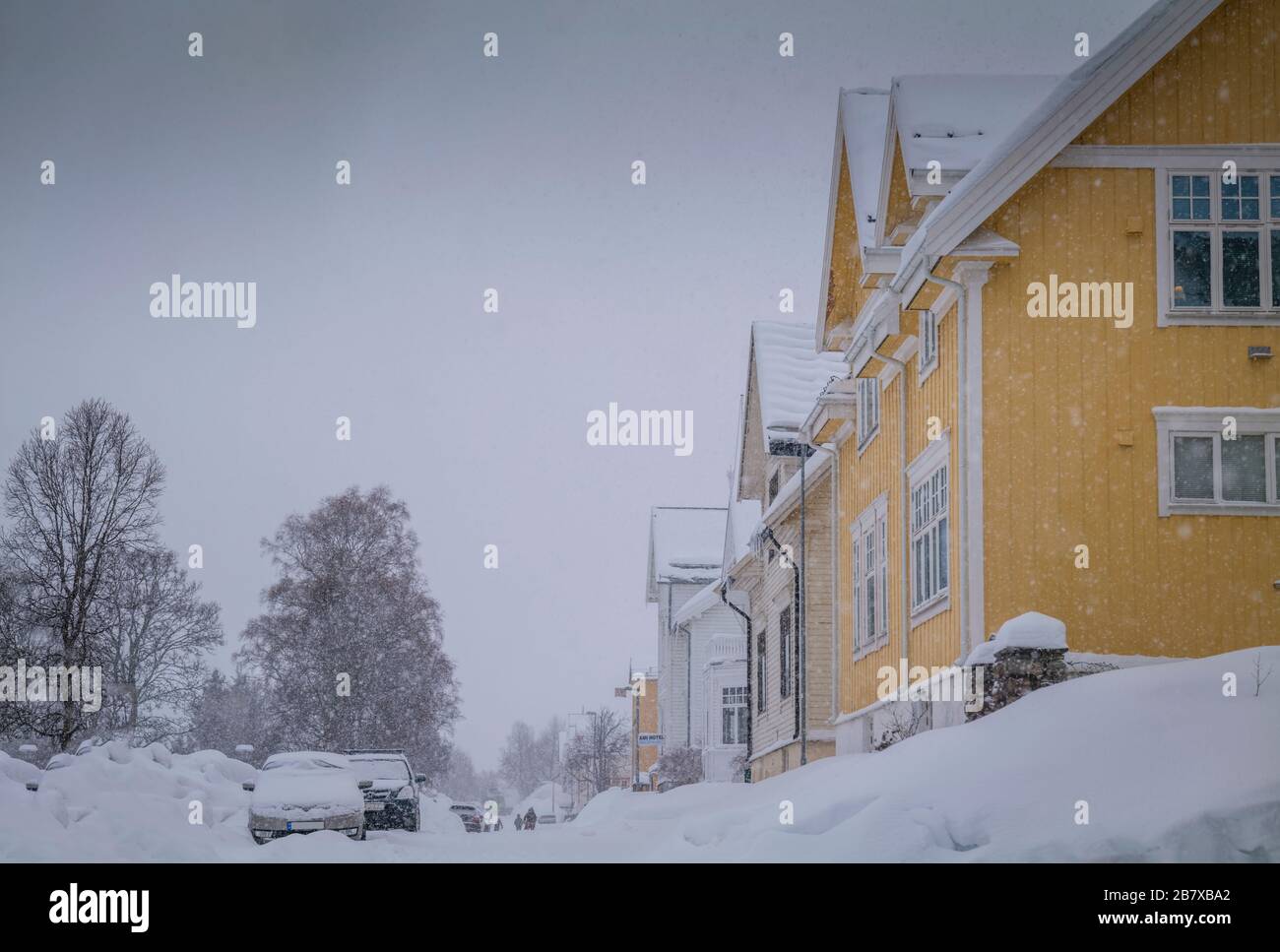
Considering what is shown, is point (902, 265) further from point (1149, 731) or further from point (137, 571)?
point (137, 571)

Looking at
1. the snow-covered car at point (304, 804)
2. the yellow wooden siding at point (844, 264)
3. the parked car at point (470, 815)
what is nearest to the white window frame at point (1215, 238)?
the yellow wooden siding at point (844, 264)

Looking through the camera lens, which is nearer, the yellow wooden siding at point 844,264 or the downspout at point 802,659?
the yellow wooden siding at point 844,264

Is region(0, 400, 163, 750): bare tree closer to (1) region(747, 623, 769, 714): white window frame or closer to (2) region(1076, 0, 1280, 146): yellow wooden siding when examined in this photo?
(1) region(747, 623, 769, 714): white window frame

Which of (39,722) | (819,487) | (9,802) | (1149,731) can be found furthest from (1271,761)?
(39,722)

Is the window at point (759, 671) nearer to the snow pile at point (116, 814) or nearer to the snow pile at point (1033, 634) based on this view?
the snow pile at point (116, 814)

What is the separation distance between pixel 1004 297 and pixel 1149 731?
538 centimetres

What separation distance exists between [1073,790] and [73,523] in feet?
99.1

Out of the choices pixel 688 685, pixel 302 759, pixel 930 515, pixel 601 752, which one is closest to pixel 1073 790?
pixel 930 515

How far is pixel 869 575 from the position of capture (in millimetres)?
19453

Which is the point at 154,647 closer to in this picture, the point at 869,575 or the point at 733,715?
the point at 733,715

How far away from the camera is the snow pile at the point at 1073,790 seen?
27.9 ft

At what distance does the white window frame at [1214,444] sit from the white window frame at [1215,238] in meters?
0.85

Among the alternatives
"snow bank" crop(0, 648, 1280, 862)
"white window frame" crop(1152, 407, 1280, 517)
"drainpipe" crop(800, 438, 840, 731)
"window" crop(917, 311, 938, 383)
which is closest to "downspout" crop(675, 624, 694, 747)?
"drainpipe" crop(800, 438, 840, 731)
